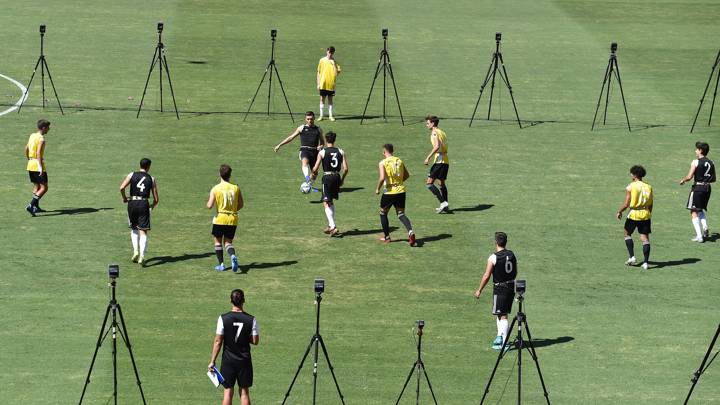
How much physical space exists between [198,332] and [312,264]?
14.4 feet

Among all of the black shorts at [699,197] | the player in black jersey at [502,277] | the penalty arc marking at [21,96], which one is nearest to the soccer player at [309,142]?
the black shorts at [699,197]

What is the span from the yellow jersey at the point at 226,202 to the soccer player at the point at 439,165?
5.74 metres

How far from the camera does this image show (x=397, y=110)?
39.5 m

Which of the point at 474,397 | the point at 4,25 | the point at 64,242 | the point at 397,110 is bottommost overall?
the point at 474,397

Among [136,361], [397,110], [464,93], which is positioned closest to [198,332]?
[136,361]

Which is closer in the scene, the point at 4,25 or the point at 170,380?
the point at 170,380

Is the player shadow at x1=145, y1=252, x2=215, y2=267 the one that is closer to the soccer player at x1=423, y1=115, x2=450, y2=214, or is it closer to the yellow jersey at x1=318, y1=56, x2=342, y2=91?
the soccer player at x1=423, y1=115, x2=450, y2=214

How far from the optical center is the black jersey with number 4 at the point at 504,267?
2292 cm

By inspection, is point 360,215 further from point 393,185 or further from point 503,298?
point 503,298

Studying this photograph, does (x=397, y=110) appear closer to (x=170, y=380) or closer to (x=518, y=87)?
(x=518, y=87)

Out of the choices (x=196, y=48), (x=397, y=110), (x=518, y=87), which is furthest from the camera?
(x=196, y=48)

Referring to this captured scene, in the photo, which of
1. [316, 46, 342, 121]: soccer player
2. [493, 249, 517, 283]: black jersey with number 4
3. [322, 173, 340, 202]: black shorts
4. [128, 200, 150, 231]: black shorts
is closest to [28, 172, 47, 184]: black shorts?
[128, 200, 150, 231]: black shorts

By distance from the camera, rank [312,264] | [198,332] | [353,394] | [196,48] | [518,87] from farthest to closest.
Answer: [196,48] < [518,87] < [312,264] < [198,332] < [353,394]

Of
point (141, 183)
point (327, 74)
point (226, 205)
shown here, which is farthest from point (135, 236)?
point (327, 74)
